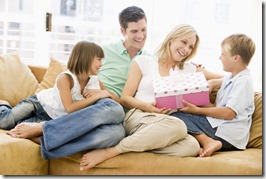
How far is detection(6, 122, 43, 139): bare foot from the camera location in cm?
187

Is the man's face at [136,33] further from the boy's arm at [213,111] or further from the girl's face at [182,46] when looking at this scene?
the boy's arm at [213,111]

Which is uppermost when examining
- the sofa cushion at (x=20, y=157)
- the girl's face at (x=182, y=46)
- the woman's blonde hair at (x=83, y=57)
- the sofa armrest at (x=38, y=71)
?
the girl's face at (x=182, y=46)

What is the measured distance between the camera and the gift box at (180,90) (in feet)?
6.39

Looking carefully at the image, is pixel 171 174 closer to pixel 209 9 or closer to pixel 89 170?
pixel 89 170

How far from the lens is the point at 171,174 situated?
178 centimetres

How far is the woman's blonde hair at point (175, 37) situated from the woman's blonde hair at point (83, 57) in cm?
35

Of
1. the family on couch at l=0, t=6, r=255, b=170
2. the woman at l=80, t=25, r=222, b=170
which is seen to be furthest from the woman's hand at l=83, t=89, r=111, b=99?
the woman at l=80, t=25, r=222, b=170

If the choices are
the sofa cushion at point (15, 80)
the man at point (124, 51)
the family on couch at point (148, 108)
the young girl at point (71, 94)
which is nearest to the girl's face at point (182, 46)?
the family on couch at point (148, 108)

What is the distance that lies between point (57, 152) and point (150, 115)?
0.46 metres

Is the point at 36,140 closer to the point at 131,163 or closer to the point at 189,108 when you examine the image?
the point at 131,163

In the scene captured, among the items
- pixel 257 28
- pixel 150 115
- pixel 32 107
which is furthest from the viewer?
pixel 257 28

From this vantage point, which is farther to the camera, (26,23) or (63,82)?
(26,23)

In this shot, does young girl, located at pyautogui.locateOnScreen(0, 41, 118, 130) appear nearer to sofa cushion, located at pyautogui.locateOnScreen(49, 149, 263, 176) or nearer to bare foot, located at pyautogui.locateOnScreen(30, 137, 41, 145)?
bare foot, located at pyautogui.locateOnScreen(30, 137, 41, 145)

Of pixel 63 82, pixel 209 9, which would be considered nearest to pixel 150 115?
pixel 63 82
